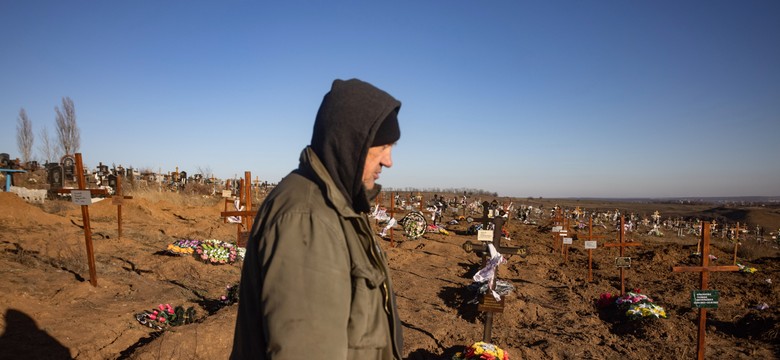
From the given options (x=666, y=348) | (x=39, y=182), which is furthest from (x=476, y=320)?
(x=39, y=182)

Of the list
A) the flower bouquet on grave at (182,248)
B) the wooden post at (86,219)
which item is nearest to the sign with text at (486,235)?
the wooden post at (86,219)

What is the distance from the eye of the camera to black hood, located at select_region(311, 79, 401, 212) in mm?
1317

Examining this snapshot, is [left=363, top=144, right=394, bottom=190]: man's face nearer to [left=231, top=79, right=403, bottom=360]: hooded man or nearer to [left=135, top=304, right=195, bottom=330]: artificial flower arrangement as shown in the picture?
[left=231, top=79, right=403, bottom=360]: hooded man

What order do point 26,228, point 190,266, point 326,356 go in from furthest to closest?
1. point 26,228
2. point 190,266
3. point 326,356

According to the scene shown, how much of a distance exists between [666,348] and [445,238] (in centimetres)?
1379

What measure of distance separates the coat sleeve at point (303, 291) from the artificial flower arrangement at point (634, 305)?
8.62 m

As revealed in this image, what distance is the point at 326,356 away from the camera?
1.11 m

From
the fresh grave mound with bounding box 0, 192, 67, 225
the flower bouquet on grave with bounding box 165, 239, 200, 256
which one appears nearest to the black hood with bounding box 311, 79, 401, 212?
the flower bouquet on grave with bounding box 165, 239, 200, 256

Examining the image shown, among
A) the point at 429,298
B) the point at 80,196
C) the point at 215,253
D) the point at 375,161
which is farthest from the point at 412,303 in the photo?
the point at 375,161

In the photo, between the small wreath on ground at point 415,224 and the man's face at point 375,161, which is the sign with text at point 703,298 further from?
the small wreath on ground at point 415,224

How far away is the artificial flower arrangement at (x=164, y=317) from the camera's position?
239 inches

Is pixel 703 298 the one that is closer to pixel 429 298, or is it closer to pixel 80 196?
pixel 429 298

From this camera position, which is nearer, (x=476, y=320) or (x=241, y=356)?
(x=241, y=356)

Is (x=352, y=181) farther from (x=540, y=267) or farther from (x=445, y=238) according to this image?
(x=445, y=238)
